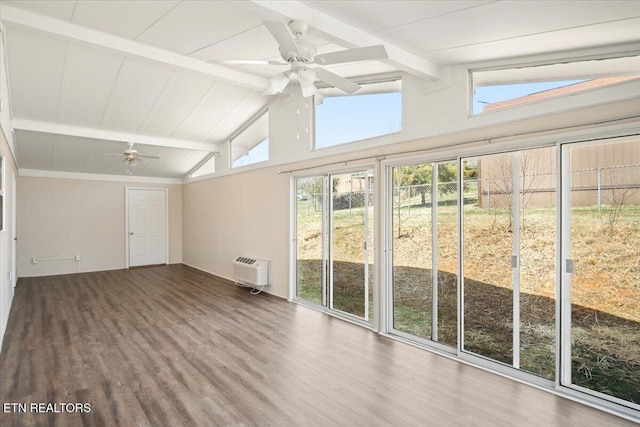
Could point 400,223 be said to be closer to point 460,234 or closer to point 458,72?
point 460,234

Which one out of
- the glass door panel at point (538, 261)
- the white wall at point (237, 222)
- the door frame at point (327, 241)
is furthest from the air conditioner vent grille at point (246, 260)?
the glass door panel at point (538, 261)

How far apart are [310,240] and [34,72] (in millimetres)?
3857

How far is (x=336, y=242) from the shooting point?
15.9 feet

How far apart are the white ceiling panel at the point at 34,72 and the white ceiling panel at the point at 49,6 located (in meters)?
0.47

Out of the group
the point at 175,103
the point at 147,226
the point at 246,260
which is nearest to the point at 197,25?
the point at 175,103

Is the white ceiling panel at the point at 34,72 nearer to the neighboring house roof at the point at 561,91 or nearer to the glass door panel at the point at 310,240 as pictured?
the glass door panel at the point at 310,240

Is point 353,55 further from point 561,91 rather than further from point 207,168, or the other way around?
point 207,168

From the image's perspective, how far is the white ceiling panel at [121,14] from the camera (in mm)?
2861

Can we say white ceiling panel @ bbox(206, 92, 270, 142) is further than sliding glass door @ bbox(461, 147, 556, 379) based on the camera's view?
Yes

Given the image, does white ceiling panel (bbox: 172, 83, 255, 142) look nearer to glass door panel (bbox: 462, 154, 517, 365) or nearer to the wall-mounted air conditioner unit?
the wall-mounted air conditioner unit

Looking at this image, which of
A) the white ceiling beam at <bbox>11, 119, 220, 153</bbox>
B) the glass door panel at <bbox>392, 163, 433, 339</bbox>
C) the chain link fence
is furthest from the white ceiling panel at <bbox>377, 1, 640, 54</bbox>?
the white ceiling beam at <bbox>11, 119, 220, 153</bbox>

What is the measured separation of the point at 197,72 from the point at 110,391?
314cm

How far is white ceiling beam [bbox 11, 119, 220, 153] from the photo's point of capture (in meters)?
5.17

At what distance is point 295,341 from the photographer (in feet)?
12.3
